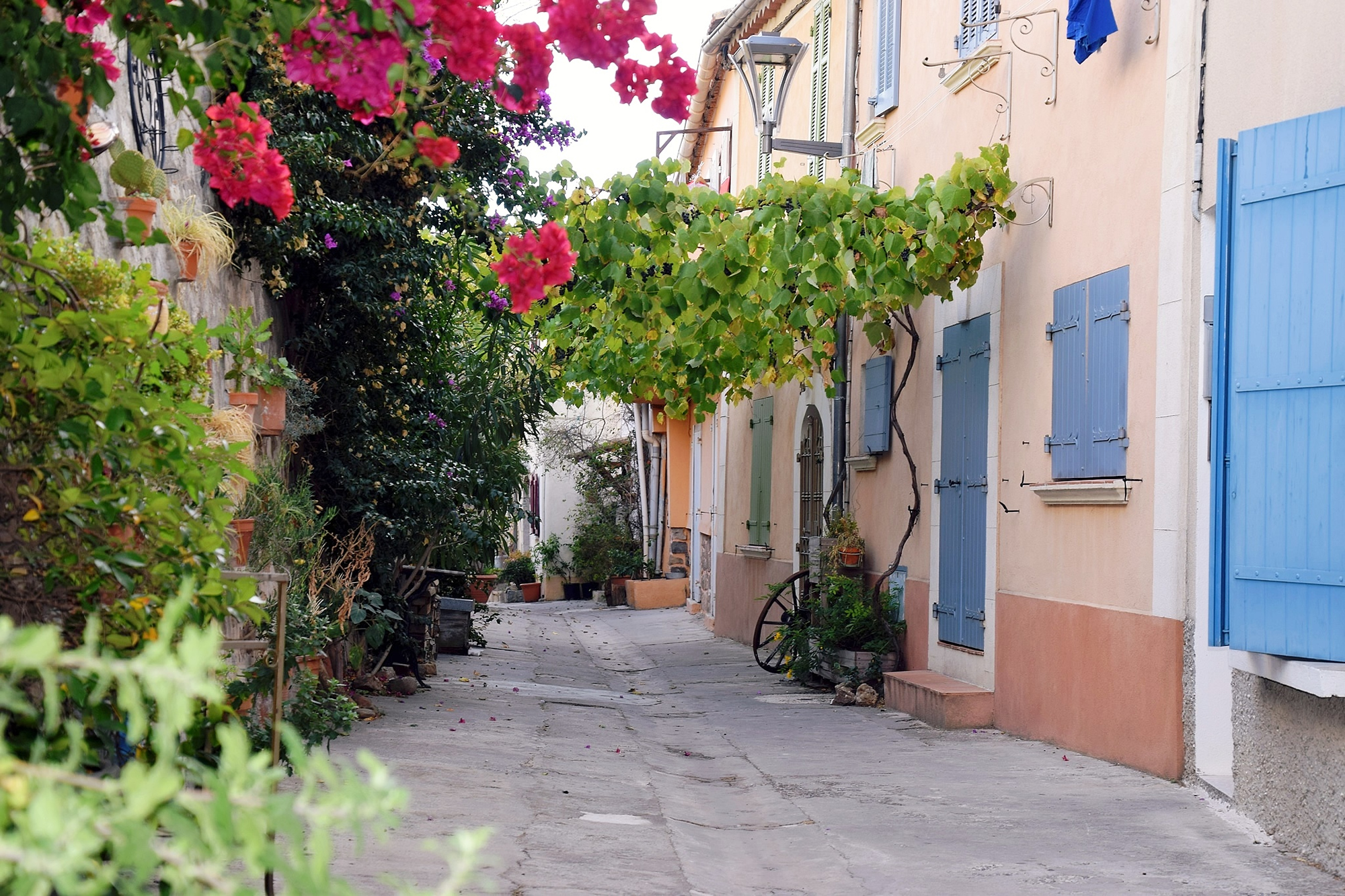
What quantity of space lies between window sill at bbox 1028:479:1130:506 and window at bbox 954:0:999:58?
10.1 ft

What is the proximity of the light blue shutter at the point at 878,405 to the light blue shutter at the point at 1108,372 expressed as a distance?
3262 mm

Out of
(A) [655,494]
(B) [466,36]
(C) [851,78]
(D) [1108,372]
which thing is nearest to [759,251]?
(D) [1108,372]

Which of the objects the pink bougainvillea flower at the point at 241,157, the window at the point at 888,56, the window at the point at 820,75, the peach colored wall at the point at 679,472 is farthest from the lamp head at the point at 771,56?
the peach colored wall at the point at 679,472

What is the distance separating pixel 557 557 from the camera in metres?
27.9

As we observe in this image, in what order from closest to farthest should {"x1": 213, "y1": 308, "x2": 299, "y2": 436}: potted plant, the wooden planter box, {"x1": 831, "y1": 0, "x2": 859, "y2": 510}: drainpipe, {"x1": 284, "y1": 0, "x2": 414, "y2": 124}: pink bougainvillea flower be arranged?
{"x1": 284, "y1": 0, "x2": 414, "y2": 124}: pink bougainvillea flower
{"x1": 213, "y1": 308, "x2": 299, "y2": 436}: potted plant
the wooden planter box
{"x1": 831, "y1": 0, "x2": 859, "y2": 510}: drainpipe

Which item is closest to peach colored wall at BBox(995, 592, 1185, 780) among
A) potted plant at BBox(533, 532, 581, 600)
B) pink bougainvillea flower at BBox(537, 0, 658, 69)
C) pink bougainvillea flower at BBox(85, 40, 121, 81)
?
pink bougainvillea flower at BBox(537, 0, 658, 69)

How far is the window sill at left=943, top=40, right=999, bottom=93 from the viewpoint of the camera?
8508 mm

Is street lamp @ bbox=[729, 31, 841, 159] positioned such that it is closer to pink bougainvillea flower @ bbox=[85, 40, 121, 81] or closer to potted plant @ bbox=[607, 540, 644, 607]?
pink bougainvillea flower @ bbox=[85, 40, 121, 81]

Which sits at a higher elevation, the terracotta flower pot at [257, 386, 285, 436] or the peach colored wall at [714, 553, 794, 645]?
the terracotta flower pot at [257, 386, 285, 436]

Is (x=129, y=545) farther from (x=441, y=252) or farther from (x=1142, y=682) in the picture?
(x=441, y=252)

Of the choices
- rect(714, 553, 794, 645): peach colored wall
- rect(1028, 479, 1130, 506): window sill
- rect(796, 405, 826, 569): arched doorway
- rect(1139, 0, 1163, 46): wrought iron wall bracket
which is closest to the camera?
rect(1139, 0, 1163, 46): wrought iron wall bracket

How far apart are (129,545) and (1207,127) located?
196 inches

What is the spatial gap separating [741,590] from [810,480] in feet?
9.32

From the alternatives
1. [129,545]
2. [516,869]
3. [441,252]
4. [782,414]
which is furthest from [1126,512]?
[782,414]
